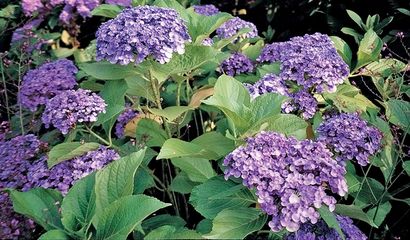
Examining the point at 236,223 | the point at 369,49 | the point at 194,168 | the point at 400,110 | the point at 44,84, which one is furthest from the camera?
the point at 369,49

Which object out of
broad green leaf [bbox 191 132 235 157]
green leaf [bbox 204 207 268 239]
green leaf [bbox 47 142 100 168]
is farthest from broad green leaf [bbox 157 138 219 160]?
green leaf [bbox 47 142 100 168]

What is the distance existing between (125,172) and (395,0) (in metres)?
2.08

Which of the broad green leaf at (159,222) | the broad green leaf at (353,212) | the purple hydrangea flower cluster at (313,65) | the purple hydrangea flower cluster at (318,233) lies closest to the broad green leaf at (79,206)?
the broad green leaf at (159,222)

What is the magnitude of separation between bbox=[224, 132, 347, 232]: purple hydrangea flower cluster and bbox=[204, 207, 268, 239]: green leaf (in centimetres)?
12

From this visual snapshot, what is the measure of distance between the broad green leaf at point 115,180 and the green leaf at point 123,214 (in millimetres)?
92

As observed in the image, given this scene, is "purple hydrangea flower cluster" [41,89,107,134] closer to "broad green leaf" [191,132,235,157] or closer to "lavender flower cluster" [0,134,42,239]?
"lavender flower cluster" [0,134,42,239]

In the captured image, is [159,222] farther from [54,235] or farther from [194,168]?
[54,235]

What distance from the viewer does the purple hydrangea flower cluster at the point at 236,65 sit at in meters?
2.52

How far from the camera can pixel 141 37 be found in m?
1.77

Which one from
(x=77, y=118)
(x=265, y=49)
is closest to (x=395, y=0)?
(x=265, y=49)

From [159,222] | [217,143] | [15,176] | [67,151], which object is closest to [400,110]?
[217,143]

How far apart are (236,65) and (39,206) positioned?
3.99 feet

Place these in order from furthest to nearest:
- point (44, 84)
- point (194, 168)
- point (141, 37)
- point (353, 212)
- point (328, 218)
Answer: point (44, 84), point (194, 168), point (141, 37), point (353, 212), point (328, 218)

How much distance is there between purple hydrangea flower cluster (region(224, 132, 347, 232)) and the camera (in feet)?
4.63
